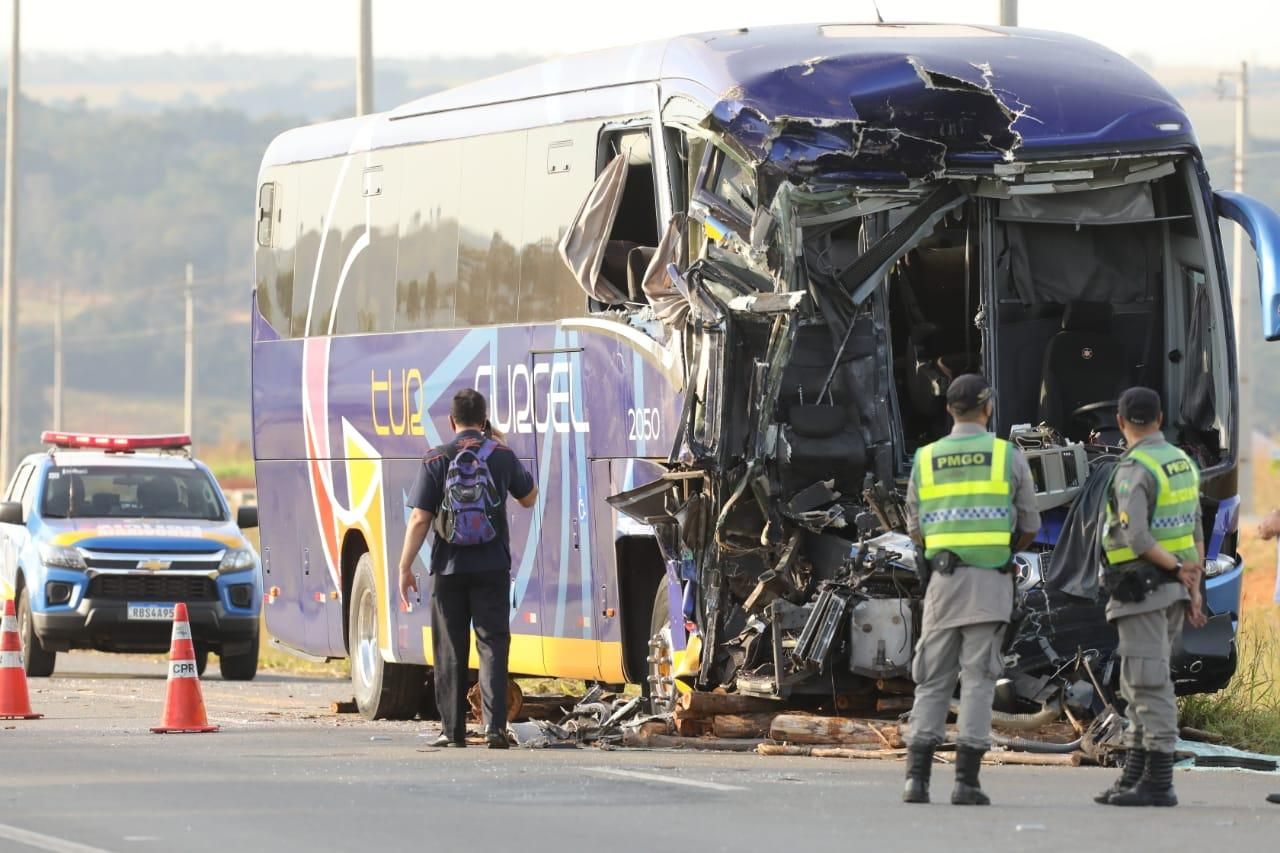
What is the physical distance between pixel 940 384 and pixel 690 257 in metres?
1.61

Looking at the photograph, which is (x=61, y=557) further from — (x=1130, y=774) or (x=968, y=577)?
(x=1130, y=774)

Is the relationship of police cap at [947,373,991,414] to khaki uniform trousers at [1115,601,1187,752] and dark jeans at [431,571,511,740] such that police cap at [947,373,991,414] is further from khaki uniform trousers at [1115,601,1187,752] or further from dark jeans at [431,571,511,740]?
dark jeans at [431,571,511,740]

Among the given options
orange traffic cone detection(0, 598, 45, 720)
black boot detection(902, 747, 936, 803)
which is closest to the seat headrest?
black boot detection(902, 747, 936, 803)

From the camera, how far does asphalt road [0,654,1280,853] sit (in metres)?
10.6

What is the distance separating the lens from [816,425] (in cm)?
1442

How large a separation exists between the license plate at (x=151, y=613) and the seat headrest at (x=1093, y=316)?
11572 millimetres

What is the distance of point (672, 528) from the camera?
48.2ft

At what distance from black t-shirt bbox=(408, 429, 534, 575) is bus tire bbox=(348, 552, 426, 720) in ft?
14.9

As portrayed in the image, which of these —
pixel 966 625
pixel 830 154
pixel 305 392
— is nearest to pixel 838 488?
pixel 830 154

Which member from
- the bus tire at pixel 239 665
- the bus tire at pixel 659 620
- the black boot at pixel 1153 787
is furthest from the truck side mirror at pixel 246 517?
the black boot at pixel 1153 787

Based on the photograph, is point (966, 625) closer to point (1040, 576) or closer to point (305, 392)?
point (1040, 576)

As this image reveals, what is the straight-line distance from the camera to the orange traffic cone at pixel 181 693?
55.1 feet

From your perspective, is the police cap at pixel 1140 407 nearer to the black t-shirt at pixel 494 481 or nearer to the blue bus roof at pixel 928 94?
the blue bus roof at pixel 928 94

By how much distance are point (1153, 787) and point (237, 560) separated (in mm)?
14778
